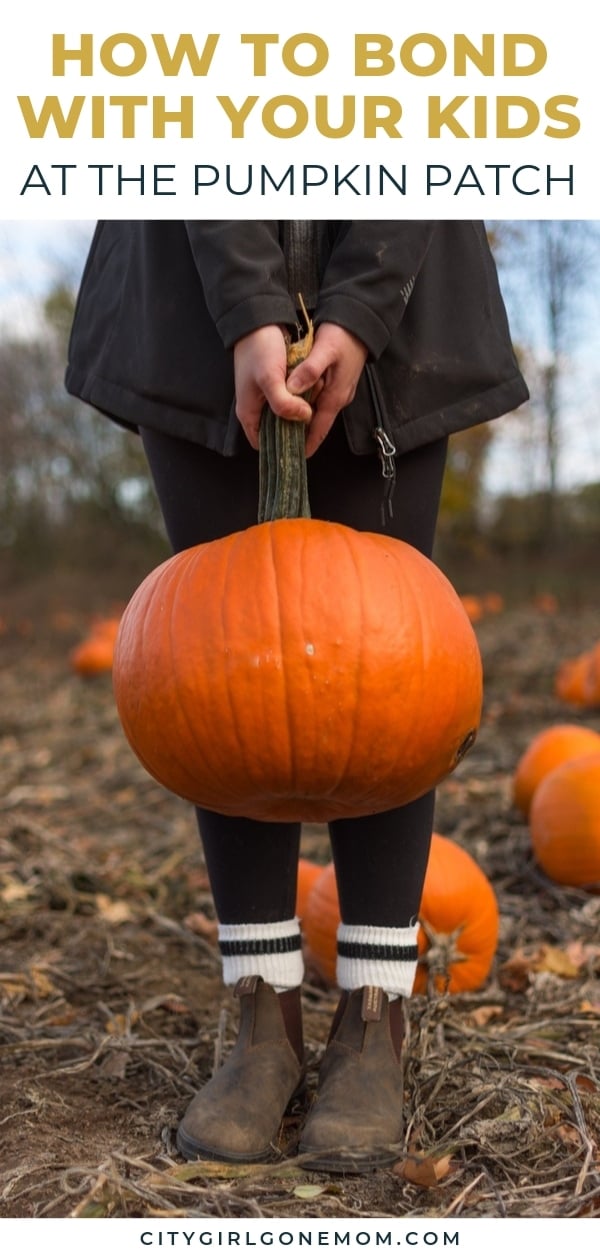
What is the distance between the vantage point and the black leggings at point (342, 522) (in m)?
1.52

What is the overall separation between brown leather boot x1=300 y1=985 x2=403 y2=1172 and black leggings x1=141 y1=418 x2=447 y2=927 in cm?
12

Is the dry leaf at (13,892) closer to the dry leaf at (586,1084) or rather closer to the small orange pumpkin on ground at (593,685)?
the dry leaf at (586,1084)

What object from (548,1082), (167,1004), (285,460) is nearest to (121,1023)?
(167,1004)

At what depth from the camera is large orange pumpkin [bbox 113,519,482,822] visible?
1.26m

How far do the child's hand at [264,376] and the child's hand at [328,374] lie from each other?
0.06ft

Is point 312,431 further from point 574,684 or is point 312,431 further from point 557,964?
point 574,684

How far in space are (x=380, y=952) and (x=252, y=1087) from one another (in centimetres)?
24

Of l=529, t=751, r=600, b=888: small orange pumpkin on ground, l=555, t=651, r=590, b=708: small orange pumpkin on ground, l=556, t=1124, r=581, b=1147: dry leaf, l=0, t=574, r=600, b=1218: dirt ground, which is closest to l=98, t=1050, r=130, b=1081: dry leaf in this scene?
l=0, t=574, r=600, b=1218: dirt ground

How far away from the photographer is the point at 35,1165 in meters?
1.39

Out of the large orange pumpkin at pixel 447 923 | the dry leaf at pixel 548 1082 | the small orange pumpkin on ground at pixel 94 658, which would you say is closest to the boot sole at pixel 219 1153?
the dry leaf at pixel 548 1082

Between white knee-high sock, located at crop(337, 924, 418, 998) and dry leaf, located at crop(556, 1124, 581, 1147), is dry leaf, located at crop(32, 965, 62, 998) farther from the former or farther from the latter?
dry leaf, located at crop(556, 1124, 581, 1147)

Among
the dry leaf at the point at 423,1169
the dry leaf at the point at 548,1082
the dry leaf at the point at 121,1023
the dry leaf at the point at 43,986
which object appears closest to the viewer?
the dry leaf at the point at 423,1169
